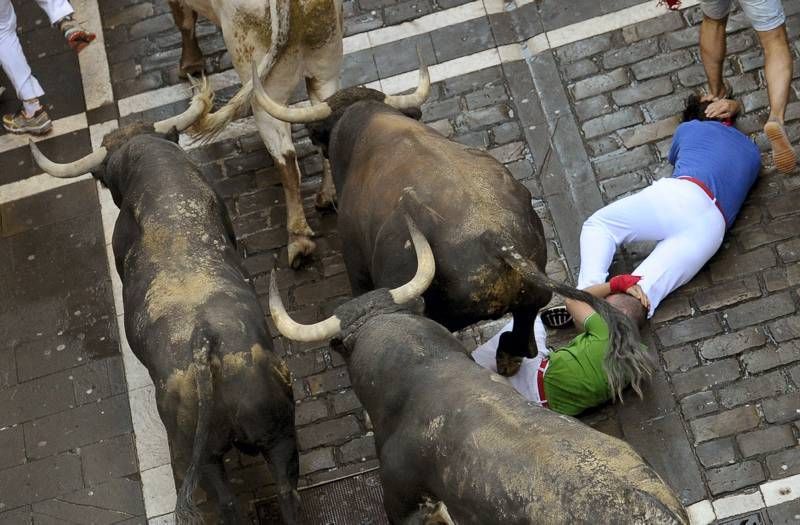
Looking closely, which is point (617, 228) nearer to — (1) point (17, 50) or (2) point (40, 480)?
(2) point (40, 480)

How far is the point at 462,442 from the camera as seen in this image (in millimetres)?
5871

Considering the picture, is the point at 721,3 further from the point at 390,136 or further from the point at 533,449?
the point at 533,449

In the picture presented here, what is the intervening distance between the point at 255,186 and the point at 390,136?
252 cm

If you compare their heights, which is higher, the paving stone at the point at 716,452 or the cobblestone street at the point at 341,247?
the cobblestone street at the point at 341,247

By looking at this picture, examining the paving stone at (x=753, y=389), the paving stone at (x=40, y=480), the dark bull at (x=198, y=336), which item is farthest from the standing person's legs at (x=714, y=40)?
the paving stone at (x=40, y=480)

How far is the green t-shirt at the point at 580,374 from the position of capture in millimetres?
7820

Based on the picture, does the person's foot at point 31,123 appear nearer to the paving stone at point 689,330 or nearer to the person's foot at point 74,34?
the person's foot at point 74,34

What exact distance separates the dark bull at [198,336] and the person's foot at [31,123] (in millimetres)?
3018

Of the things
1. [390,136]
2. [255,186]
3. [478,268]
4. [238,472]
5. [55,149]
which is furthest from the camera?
[55,149]

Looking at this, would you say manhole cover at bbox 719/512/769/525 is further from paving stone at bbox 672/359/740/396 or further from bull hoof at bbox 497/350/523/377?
bull hoof at bbox 497/350/523/377

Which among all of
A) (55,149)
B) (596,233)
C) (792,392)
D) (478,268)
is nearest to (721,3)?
(596,233)

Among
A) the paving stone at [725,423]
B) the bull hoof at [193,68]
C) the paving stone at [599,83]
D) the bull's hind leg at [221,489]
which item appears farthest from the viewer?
the bull hoof at [193,68]

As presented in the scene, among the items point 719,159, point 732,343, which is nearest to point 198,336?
point 732,343

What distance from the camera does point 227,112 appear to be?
28.0 feet
